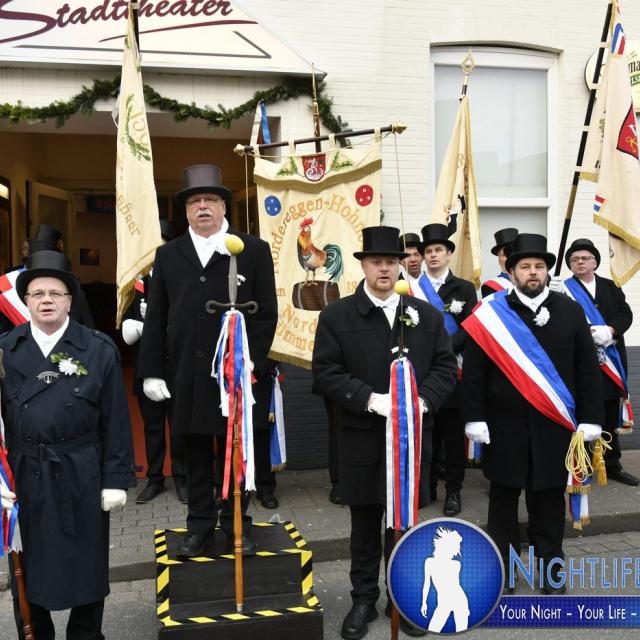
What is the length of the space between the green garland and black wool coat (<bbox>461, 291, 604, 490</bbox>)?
3399mm

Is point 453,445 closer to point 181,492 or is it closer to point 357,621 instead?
point 357,621

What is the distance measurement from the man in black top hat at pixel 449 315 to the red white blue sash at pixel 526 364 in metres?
1.19

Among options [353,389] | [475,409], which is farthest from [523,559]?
[353,389]

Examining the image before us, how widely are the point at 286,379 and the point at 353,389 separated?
3.26 metres

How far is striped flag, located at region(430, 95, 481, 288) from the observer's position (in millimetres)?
7008

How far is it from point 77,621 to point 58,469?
2.56 ft

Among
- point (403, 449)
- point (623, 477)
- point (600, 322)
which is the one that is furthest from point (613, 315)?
point (403, 449)

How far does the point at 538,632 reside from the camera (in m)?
4.17

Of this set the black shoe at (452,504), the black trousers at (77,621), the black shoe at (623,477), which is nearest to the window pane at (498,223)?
the black shoe at (623,477)

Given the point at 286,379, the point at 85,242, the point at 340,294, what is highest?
the point at 85,242

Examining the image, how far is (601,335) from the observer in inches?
244

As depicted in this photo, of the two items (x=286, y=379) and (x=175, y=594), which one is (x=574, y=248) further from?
(x=175, y=594)

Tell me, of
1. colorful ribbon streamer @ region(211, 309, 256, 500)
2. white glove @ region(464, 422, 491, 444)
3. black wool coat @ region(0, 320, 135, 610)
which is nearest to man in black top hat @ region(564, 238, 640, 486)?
white glove @ region(464, 422, 491, 444)

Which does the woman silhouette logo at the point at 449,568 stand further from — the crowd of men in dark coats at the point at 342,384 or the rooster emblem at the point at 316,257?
the rooster emblem at the point at 316,257
